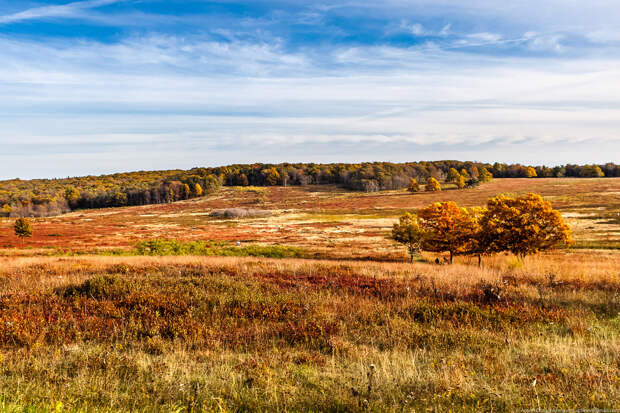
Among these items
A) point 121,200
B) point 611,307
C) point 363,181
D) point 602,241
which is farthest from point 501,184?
point 121,200

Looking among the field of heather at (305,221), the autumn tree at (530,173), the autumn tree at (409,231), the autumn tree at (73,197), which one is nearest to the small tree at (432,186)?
the field of heather at (305,221)

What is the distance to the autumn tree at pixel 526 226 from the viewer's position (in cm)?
2653

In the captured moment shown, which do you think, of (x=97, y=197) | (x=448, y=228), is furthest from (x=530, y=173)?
(x=97, y=197)

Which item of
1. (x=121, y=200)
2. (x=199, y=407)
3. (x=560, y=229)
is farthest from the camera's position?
(x=121, y=200)

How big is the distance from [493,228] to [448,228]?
3.45m

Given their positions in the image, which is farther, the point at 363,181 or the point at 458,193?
the point at 363,181

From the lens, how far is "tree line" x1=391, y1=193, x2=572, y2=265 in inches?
1053

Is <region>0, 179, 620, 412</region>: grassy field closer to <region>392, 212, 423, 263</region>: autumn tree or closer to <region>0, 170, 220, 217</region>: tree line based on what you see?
<region>392, 212, 423, 263</region>: autumn tree

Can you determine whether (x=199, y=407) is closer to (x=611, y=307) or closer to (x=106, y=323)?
(x=106, y=323)

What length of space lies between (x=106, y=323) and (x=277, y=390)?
191 inches

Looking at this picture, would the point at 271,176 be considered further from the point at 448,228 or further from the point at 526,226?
the point at 526,226

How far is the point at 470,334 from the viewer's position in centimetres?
680

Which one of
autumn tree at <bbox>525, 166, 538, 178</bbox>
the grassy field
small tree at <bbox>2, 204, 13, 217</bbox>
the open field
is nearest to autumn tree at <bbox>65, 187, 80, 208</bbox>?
small tree at <bbox>2, 204, 13, 217</bbox>

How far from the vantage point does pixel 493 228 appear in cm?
2784
